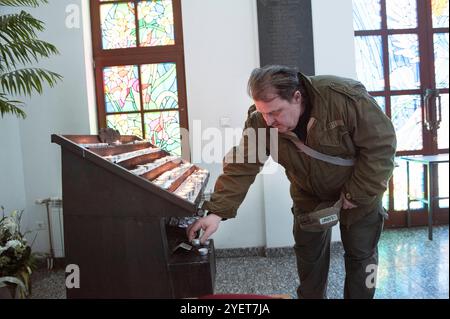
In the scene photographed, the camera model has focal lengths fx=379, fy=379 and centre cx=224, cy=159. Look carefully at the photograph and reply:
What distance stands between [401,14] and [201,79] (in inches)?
90.4

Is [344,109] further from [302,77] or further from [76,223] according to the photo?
[76,223]

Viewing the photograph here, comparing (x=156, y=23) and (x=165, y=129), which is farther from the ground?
(x=156, y=23)

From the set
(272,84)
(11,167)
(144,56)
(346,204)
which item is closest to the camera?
(272,84)

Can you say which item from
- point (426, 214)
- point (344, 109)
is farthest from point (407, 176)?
point (344, 109)

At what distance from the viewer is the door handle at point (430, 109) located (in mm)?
4009

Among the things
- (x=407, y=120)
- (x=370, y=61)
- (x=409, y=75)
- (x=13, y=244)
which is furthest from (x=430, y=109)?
(x=13, y=244)

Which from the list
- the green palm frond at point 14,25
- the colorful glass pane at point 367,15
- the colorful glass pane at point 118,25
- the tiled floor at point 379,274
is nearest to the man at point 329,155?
the tiled floor at point 379,274

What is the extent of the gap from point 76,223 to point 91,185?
0.18m

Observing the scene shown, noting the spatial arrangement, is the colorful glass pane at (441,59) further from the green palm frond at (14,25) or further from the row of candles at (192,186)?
the green palm frond at (14,25)

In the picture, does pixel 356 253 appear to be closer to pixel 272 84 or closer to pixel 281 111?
pixel 281 111

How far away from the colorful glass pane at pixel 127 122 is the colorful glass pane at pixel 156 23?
0.70 m

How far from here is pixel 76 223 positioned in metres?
1.63

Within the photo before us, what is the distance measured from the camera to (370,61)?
4.06 metres
